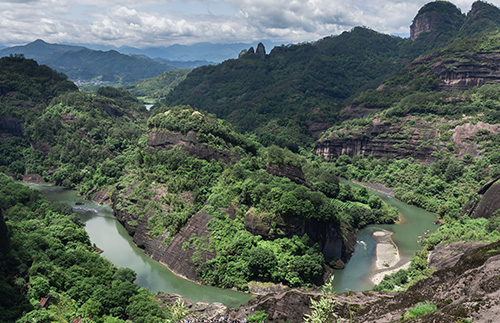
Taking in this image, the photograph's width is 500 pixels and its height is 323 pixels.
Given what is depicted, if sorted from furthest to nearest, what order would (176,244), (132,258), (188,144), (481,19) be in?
1. (481,19)
2. (188,144)
3. (132,258)
4. (176,244)

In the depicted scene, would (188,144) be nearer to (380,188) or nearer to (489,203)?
(380,188)

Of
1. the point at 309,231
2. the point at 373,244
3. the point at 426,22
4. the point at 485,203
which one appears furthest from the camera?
the point at 426,22

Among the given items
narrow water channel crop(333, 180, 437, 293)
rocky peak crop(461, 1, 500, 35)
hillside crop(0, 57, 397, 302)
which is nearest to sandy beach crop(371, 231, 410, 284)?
narrow water channel crop(333, 180, 437, 293)

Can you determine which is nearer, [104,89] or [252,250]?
[252,250]

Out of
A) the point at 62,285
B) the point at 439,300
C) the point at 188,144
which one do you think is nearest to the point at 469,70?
the point at 188,144

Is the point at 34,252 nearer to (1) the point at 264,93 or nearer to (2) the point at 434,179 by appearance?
(2) the point at 434,179

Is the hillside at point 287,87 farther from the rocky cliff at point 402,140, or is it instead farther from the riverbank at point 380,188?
the riverbank at point 380,188

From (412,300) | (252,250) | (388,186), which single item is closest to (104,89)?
(388,186)
